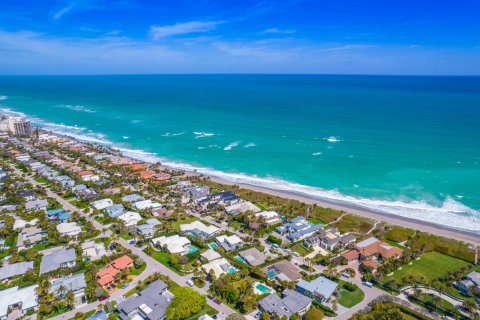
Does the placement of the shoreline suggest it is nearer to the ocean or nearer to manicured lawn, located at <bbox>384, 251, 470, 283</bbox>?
the ocean

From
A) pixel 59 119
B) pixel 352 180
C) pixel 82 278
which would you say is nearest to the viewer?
pixel 82 278

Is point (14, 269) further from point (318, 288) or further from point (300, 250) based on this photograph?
point (300, 250)

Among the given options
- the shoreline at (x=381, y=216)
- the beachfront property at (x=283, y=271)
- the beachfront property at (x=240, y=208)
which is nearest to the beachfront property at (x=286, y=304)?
the beachfront property at (x=283, y=271)

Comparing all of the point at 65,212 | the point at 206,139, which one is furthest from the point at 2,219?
the point at 206,139

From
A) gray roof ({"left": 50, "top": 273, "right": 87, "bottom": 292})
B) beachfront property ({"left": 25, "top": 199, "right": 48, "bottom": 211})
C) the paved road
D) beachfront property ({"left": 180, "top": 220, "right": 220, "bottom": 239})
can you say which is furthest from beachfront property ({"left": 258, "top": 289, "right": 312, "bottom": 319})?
beachfront property ({"left": 25, "top": 199, "right": 48, "bottom": 211})

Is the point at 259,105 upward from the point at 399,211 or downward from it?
upward

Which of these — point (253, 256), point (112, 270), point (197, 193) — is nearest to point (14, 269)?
point (112, 270)

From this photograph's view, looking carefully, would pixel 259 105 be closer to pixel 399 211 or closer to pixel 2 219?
pixel 399 211
